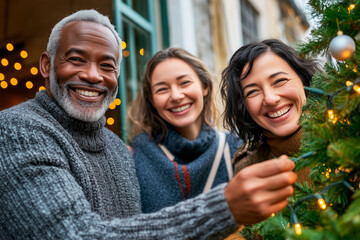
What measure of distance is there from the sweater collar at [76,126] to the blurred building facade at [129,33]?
1.34m

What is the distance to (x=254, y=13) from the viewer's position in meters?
7.51

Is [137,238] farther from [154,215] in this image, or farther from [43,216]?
[43,216]

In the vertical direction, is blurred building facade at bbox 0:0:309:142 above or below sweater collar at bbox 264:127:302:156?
above

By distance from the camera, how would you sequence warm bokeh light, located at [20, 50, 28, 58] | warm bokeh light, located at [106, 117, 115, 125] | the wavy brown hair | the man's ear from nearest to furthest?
1. the man's ear
2. the wavy brown hair
3. warm bokeh light, located at [20, 50, 28, 58]
4. warm bokeh light, located at [106, 117, 115, 125]

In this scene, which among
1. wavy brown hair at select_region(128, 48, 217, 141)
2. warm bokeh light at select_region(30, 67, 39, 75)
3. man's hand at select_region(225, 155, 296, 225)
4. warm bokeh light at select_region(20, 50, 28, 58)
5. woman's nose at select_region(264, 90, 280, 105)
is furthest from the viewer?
warm bokeh light at select_region(20, 50, 28, 58)

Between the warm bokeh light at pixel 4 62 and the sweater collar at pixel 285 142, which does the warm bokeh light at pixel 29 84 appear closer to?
the warm bokeh light at pixel 4 62

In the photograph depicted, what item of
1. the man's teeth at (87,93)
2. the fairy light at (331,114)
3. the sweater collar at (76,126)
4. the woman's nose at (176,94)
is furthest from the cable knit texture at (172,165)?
the fairy light at (331,114)

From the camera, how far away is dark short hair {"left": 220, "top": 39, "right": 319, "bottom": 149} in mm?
1730

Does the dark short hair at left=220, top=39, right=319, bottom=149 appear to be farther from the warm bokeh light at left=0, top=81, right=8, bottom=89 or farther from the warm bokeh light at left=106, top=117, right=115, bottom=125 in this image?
the warm bokeh light at left=0, top=81, right=8, bottom=89

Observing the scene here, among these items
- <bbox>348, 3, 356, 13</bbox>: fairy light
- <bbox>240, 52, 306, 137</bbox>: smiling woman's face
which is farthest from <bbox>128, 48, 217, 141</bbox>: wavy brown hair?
<bbox>348, 3, 356, 13</bbox>: fairy light

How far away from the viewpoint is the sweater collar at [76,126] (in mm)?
1591

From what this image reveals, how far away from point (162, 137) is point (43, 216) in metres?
1.54

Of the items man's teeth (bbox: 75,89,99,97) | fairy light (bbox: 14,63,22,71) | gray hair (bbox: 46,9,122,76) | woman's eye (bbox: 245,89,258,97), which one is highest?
fairy light (bbox: 14,63,22,71)

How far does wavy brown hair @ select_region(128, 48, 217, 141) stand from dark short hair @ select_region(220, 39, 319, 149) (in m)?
0.70
